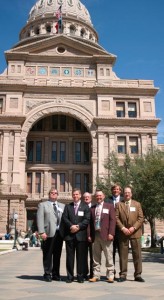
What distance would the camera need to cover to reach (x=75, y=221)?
8.65 metres

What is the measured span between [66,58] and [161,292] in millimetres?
39016

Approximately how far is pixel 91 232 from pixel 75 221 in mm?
479

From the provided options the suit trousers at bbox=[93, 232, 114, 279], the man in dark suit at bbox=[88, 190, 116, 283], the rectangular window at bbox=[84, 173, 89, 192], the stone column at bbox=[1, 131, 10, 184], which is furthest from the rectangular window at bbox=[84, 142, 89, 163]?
the suit trousers at bbox=[93, 232, 114, 279]

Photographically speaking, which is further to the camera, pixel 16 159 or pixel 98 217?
pixel 16 159

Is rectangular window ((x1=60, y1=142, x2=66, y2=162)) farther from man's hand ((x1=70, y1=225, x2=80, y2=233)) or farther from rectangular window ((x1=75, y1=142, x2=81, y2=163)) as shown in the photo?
man's hand ((x1=70, y1=225, x2=80, y2=233))

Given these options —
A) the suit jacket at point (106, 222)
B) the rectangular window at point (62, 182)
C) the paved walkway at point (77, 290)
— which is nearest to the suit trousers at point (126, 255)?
the paved walkway at point (77, 290)

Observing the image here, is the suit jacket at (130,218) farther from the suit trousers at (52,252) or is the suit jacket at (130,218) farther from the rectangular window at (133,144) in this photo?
the rectangular window at (133,144)

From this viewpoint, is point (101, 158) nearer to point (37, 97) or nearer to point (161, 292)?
point (37, 97)

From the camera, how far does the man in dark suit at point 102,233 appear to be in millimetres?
8383

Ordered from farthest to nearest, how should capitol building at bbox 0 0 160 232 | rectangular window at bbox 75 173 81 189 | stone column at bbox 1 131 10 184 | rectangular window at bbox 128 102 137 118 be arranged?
rectangular window at bbox 75 173 81 189 → rectangular window at bbox 128 102 137 118 → capitol building at bbox 0 0 160 232 → stone column at bbox 1 131 10 184

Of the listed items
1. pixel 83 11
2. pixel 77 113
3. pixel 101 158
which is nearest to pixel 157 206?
pixel 101 158

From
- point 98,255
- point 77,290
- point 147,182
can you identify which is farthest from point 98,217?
point 147,182

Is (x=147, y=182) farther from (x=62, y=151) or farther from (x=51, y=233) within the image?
(x=62, y=151)

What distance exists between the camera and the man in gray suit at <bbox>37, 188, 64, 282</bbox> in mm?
8625
